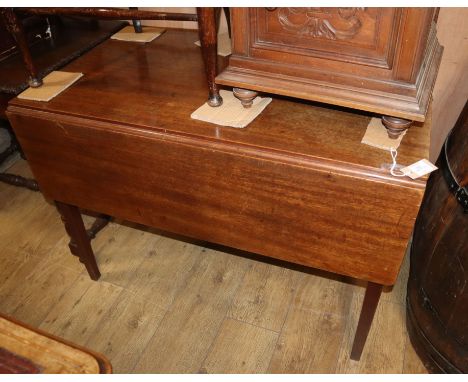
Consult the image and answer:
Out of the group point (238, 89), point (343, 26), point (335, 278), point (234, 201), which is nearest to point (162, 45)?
point (238, 89)

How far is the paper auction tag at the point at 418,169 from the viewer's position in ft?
3.08

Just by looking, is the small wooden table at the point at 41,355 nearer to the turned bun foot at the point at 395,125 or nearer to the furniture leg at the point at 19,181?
the turned bun foot at the point at 395,125

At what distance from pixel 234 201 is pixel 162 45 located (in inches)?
28.3

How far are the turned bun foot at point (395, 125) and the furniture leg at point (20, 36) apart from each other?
100 cm

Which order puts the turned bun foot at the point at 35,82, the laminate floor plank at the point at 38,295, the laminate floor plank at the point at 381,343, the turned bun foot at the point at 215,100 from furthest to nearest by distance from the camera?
the laminate floor plank at the point at 38,295 → the laminate floor plank at the point at 381,343 → the turned bun foot at the point at 35,82 → the turned bun foot at the point at 215,100

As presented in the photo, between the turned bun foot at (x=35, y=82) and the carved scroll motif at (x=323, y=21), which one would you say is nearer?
the carved scroll motif at (x=323, y=21)

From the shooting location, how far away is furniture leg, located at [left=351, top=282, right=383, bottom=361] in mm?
1246

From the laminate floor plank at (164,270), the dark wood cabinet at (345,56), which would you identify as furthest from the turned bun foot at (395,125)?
the laminate floor plank at (164,270)

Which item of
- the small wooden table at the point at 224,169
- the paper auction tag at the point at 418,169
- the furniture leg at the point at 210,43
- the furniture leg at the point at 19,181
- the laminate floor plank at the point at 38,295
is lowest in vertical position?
the laminate floor plank at the point at 38,295

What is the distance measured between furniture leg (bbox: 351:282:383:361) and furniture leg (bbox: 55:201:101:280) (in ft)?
3.32

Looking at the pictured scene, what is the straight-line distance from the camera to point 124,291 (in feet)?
5.71

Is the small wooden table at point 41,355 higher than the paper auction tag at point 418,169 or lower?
lower

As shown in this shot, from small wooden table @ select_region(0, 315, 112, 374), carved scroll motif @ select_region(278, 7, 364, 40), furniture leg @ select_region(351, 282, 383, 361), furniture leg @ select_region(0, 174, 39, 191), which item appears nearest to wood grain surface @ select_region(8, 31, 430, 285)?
furniture leg @ select_region(351, 282, 383, 361)
